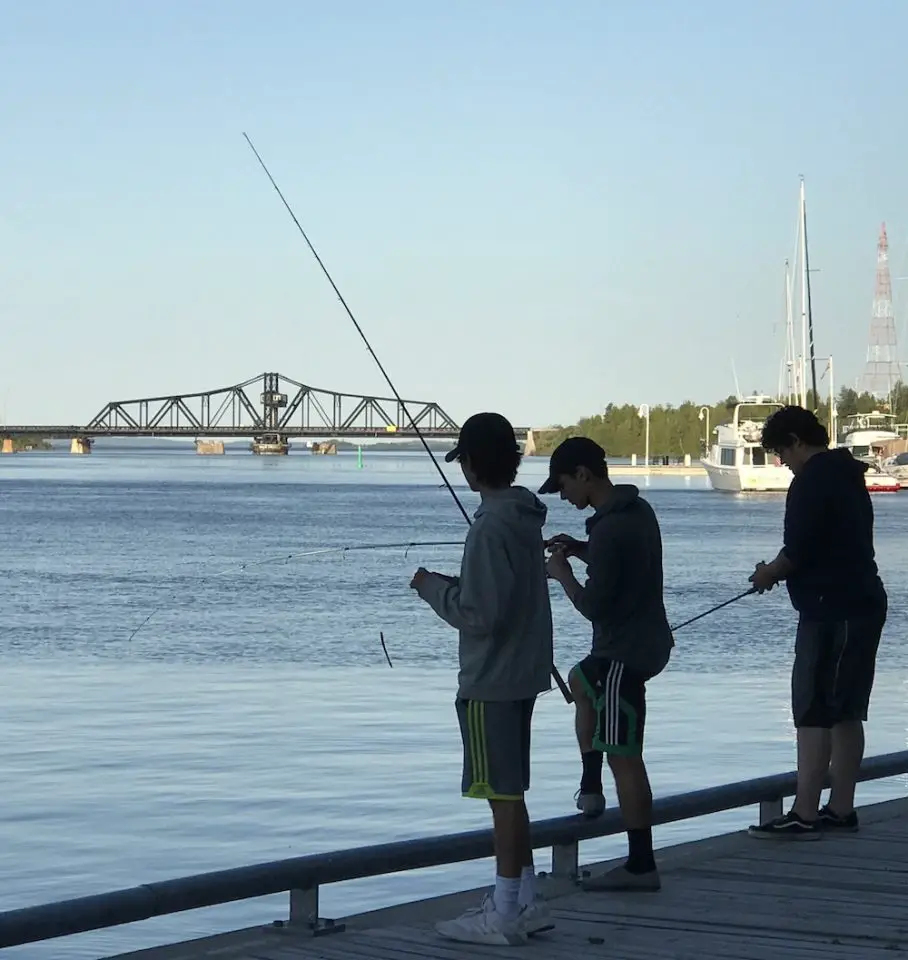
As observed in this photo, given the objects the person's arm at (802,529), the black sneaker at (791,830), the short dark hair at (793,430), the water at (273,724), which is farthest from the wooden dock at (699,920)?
the water at (273,724)

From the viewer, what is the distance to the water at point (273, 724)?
9.27 metres

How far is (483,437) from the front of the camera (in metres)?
4.99

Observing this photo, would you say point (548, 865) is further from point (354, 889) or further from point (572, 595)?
point (572, 595)

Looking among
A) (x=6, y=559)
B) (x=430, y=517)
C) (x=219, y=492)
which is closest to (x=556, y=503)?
(x=219, y=492)

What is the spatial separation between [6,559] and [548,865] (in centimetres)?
3704

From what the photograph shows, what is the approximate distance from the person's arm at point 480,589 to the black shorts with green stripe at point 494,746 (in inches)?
9.3

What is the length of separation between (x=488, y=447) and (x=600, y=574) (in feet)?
2.31

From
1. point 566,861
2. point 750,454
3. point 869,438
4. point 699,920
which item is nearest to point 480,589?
point 699,920

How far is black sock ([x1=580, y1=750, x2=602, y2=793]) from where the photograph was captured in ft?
19.4

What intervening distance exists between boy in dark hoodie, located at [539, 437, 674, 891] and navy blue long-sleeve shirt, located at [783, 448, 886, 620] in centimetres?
77

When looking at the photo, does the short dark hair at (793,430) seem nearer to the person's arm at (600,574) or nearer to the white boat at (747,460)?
the person's arm at (600,574)

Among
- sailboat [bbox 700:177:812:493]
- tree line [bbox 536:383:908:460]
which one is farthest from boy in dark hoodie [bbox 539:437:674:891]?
tree line [bbox 536:383:908:460]

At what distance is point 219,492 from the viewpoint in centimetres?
10744

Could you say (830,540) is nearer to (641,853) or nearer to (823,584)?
(823,584)
